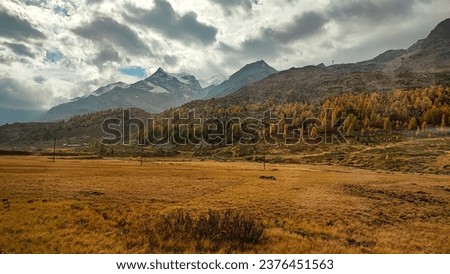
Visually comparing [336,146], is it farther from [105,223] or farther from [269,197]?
[105,223]

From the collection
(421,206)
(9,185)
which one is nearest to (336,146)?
(421,206)

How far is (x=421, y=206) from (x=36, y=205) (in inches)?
1496

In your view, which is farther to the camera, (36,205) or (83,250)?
(36,205)

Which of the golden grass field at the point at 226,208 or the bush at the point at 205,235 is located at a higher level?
the bush at the point at 205,235

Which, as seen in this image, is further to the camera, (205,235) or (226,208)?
(226,208)

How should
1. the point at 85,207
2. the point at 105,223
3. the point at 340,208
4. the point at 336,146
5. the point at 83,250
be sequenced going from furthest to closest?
the point at 336,146 < the point at 340,208 < the point at 85,207 < the point at 105,223 < the point at 83,250

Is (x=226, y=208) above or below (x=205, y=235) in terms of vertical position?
below

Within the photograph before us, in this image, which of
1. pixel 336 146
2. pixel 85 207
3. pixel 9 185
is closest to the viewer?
pixel 85 207

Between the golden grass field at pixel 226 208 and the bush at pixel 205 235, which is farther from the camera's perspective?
the golden grass field at pixel 226 208

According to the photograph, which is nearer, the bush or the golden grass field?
the bush

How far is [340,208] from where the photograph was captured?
34000 mm

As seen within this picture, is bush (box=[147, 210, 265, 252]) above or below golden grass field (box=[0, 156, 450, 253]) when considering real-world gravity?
above

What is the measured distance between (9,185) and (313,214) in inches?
1465
